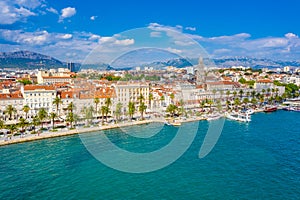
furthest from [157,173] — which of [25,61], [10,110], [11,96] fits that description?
[25,61]

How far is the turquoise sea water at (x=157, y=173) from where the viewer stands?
5.95 metres

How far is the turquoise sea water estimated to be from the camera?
5.95 meters

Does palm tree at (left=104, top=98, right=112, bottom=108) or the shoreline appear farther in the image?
palm tree at (left=104, top=98, right=112, bottom=108)

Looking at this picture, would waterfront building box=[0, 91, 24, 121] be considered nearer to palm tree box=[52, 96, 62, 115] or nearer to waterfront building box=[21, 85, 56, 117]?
waterfront building box=[21, 85, 56, 117]

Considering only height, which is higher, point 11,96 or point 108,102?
point 11,96

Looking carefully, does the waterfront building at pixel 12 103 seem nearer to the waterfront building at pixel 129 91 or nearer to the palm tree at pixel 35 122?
the palm tree at pixel 35 122

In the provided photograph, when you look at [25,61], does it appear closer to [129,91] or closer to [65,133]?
[129,91]

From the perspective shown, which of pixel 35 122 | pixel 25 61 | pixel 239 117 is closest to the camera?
pixel 35 122

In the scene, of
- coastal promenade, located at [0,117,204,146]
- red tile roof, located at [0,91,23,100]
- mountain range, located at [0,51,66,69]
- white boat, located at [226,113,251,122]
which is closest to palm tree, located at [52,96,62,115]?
red tile roof, located at [0,91,23,100]

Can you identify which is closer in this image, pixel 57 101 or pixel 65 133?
pixel 65 133

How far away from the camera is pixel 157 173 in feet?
23.0

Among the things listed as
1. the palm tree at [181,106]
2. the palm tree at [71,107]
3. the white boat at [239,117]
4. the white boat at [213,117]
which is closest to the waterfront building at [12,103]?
the palm tree at [71,107]

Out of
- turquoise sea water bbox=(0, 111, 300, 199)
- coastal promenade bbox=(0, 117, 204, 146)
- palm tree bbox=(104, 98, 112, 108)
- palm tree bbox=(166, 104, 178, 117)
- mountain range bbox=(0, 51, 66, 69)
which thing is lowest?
turquoise sea water bbox=(0, 111, 300, 199)

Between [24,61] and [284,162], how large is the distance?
8612 centimetres
